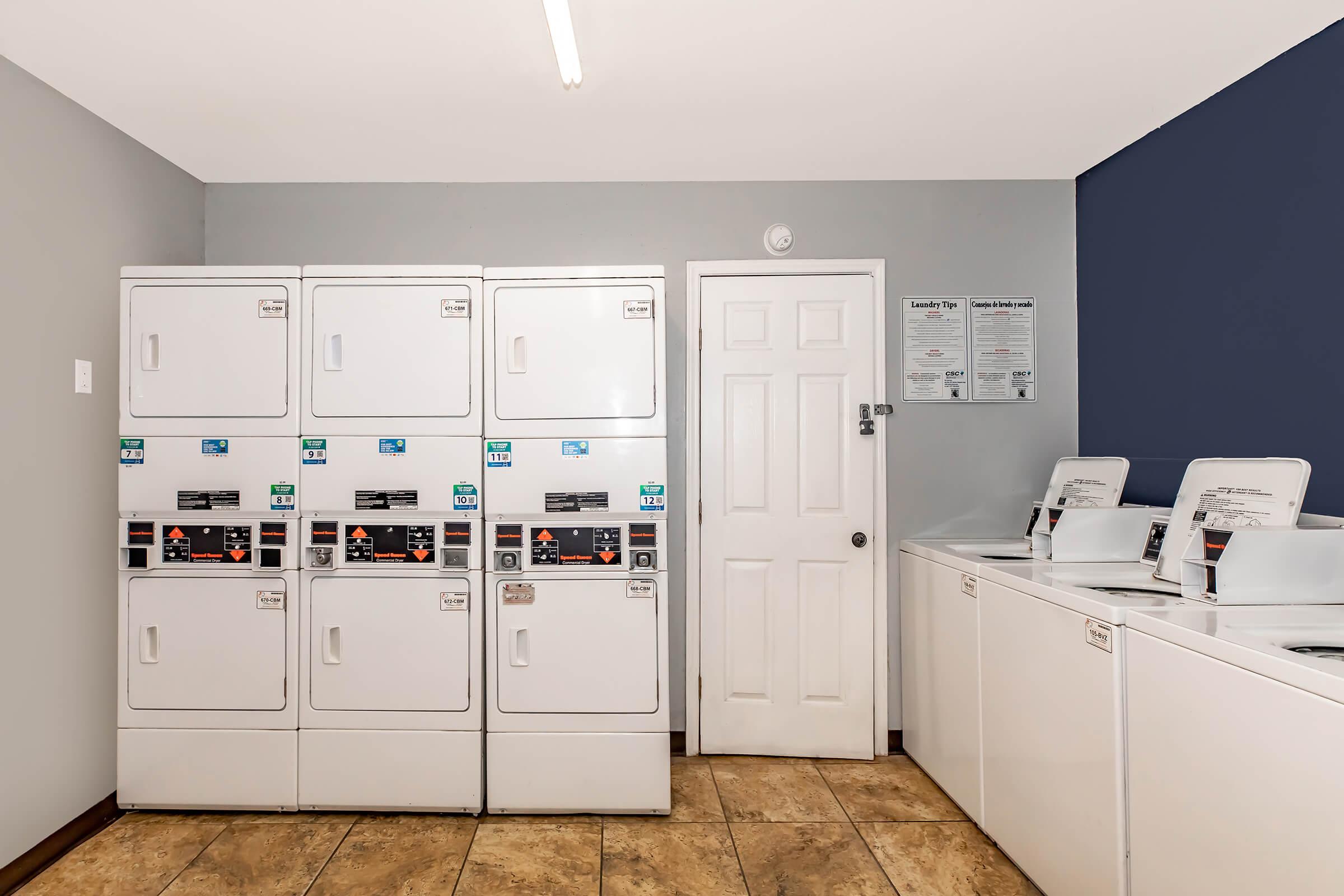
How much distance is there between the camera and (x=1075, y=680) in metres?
1.91

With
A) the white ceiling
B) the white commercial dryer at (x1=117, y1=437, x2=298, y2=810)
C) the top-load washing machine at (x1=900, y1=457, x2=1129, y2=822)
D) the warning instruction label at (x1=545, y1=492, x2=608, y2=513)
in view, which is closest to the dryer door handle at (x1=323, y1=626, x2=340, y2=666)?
the white commercial dryer at (x1=117, y1=437, x2=298, y2=810)

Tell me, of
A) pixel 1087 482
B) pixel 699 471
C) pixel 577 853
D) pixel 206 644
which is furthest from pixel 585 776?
pixel 1087 482

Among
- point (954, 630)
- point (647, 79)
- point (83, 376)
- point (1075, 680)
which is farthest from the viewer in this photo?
point (954, 630)

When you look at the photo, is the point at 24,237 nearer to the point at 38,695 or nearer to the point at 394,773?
the point at 38,695

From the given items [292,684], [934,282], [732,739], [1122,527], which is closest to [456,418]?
[292,684]

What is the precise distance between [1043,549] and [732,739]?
1.55 meters

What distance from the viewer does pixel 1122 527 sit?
2551mm

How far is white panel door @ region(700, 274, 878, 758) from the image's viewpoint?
3133 millimetres

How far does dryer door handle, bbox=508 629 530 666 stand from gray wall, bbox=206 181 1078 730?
80cm

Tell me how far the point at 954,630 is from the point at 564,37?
2388 mm

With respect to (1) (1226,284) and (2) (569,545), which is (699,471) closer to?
(2) (569,545)

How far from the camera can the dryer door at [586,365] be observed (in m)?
2.62

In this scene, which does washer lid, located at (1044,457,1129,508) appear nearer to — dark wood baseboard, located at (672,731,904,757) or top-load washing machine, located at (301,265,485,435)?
dark wood baseboard, located at (672,731,904,757)

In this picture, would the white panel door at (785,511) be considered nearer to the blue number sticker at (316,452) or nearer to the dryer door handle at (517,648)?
the dryer door handle at (517,648)
